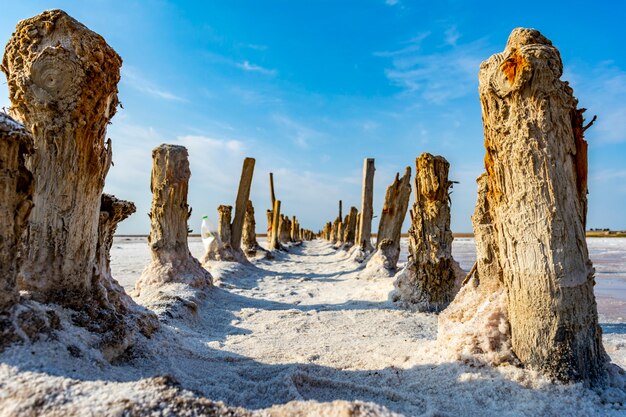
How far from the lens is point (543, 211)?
2.60m

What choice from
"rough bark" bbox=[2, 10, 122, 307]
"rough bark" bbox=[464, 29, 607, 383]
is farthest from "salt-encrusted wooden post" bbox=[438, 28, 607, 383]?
"rough bark" bbox=[2, 10, 122, 307]

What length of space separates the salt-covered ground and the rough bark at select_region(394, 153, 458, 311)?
18.8 inches

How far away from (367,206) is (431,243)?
7613 mm

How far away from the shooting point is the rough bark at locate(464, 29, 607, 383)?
253 centimetres

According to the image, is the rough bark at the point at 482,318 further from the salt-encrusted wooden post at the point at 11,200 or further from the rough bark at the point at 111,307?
the salt-encrusted wooden post at the point at 11,200

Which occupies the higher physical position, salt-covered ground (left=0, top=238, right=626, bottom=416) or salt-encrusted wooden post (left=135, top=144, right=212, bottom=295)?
salt-encrusted wooden post (left=135, top=144, right=212, bottom=295)

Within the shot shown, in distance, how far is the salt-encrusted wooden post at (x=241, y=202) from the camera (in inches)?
479

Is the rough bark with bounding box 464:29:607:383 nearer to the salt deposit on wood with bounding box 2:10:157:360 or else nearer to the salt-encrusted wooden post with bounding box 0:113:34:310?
the salt deposit on wood with bounding box 2:10:157:360

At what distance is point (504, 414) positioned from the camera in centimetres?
228

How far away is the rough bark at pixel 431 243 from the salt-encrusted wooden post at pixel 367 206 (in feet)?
23.8

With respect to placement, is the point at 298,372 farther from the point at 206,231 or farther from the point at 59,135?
the point at 206,231

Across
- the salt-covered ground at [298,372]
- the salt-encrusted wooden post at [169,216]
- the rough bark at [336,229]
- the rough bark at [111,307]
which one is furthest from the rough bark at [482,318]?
the rough bark at [336,229]

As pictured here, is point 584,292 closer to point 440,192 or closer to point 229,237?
point 440,192

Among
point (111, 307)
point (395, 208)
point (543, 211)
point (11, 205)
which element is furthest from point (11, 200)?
point (395, 208)
